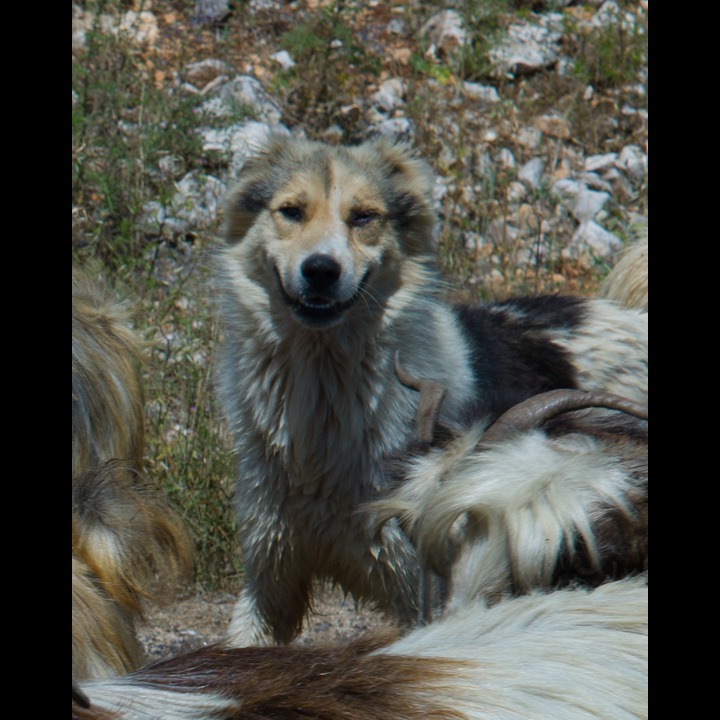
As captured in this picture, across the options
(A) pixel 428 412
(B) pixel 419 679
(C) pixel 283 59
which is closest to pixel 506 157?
(C) pixel 283 59

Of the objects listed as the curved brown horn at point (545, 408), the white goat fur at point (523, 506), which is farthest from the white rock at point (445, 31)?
the white goat fur at point (523, 506)

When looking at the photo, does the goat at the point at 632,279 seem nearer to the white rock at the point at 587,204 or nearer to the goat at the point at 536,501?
the white rock at the point at 587,204

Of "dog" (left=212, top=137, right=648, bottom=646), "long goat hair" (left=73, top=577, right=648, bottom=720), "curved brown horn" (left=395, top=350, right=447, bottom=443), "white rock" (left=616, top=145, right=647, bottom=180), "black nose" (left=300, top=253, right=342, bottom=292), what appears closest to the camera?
"long goat hair" (left=73, top=577, right=648, bottom=720)

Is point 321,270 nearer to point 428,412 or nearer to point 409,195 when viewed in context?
point 409,195

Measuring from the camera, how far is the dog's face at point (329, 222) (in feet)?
13.7

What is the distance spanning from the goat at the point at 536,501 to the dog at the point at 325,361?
1.24m

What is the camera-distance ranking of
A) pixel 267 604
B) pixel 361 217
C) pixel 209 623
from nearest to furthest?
pixel 361 217
pixel 267 604
pixel 209 623

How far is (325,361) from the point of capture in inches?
175

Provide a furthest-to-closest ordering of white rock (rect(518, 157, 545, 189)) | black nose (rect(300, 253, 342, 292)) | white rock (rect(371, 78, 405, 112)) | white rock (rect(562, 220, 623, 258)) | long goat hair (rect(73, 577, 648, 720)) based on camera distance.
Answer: white rock (rect(371, 78, 405, 112)), white rock (rect(518, 157, 545, 189)), white rock (rect(562, 220, 623, 258)), black nose (rect(300, 253, 342, 292)), long goat hair (rect(73, 577, 648, 720))

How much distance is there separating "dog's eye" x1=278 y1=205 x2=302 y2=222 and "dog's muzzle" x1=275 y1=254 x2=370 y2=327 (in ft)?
0.82

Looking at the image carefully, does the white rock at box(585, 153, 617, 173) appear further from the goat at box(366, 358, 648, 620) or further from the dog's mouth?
the goat at box(366, 358, 648, 620)

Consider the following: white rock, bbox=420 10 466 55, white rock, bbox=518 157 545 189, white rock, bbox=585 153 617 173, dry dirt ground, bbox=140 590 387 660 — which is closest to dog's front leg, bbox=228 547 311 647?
dry dirt ground, bbox=140 590 387 660

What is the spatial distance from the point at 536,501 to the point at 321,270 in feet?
5.92

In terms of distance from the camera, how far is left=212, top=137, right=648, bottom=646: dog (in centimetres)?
425
